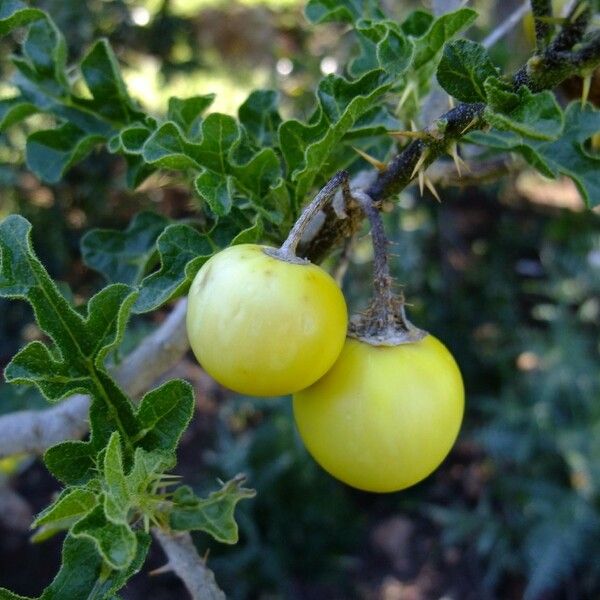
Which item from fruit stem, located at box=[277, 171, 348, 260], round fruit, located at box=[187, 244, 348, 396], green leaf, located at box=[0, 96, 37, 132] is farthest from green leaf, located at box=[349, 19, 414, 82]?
green leaf, located at box=[0, 96, 37, 132]

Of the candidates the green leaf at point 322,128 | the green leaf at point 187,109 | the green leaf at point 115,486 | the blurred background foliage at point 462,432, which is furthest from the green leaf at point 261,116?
the blurred background foliage at point 462,432

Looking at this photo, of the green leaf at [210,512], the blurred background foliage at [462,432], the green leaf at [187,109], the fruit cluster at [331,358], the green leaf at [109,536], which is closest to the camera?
the green leaf at [109,536]

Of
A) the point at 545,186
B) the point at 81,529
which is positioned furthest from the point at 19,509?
the point at 545,186

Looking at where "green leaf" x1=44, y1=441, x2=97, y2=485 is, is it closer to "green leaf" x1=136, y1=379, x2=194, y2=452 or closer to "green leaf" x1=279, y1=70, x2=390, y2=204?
"green leaf" x1=136, y1=379, x2=194, y2=452

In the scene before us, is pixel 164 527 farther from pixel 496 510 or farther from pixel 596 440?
pixel 496 510

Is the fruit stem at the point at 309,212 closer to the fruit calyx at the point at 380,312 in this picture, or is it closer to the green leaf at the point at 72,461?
the fruit calyx at the point at 380,312

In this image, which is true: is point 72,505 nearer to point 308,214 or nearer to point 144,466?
point 144,466
